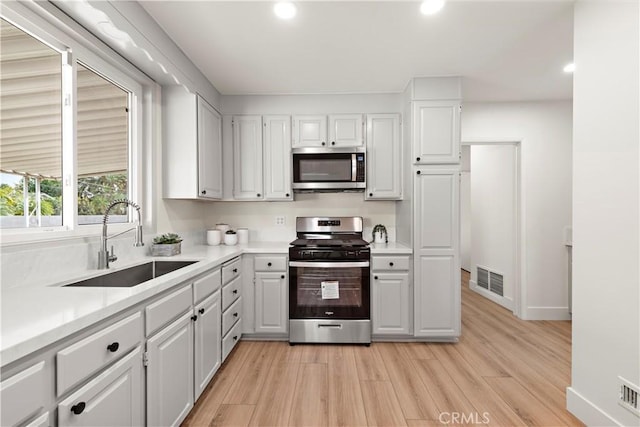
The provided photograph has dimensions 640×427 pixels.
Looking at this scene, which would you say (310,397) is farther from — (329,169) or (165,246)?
(329,169)

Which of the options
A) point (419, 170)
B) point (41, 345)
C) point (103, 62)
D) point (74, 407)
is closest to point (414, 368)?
point (419, 170)

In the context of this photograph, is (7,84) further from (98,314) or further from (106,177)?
(98,314)

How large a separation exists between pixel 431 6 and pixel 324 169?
1636 mm

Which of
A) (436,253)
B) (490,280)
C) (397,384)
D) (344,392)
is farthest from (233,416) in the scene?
(490,280)

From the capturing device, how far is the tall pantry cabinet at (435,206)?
276cm

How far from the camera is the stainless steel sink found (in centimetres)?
166

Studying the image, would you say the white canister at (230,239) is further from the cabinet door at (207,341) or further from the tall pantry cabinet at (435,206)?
the tall pantry cabinet at (435,206)

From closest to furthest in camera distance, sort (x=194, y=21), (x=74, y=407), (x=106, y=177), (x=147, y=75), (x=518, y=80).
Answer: (x=74, y=407)
(x=194, y=21)
(x=106, y=177)
(x=147, y=75)
(x=518, y=80)

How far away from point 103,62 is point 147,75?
1.35 ft

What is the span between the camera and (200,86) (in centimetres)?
267

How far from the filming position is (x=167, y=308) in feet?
4.93

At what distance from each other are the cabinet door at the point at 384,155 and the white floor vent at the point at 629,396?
2.04 metres

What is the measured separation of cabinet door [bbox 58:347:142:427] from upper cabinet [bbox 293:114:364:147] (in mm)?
2390

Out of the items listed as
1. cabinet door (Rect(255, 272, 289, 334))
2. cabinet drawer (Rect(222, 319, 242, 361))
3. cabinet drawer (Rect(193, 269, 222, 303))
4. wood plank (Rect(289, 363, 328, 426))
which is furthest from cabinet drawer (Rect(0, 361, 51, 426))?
cabinet door (Rect(255, 272, 289, 334))
